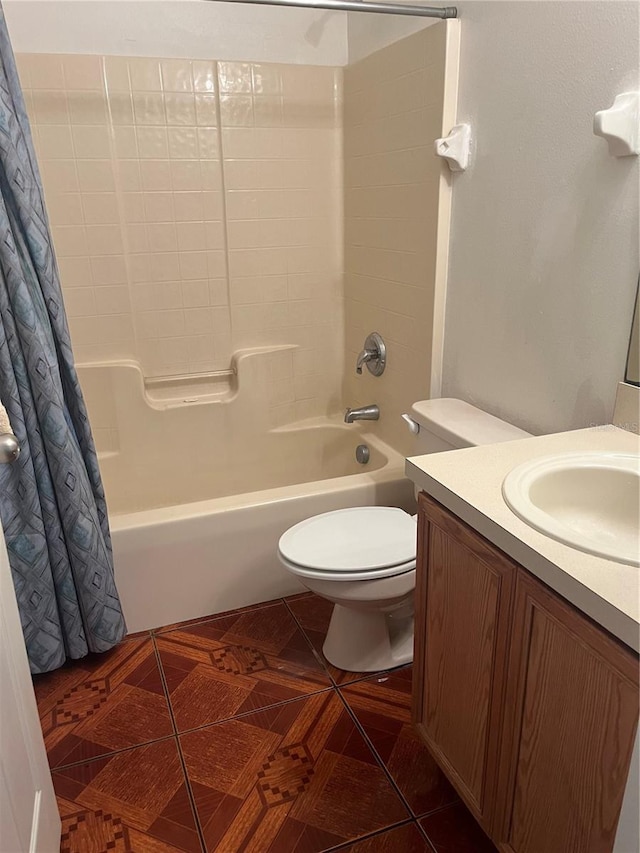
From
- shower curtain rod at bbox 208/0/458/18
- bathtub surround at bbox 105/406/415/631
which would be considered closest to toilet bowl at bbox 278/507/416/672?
bathtub surround at bbox 105/406/415/631

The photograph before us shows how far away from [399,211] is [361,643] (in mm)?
1394

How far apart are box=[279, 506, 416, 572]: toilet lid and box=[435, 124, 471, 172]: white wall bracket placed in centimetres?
101

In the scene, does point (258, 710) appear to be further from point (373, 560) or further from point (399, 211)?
point (399, 211)

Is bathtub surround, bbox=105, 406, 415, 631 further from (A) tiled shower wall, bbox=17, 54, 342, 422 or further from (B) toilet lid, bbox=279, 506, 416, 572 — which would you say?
(A) tiled shower wall, bbox=17, 54, 342, 422

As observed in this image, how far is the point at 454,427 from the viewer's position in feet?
5.64

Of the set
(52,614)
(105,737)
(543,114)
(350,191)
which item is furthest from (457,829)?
(350,191)

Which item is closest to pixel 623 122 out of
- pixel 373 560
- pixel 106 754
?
pixel 373 560

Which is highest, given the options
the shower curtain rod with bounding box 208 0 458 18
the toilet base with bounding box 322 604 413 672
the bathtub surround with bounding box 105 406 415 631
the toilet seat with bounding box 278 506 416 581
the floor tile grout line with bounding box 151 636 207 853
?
the shower curtain rod with bounding box 208 0 458 18

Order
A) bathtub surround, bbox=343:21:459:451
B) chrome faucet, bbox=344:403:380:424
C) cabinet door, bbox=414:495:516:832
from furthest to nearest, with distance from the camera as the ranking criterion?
chrome faucet, bbox=344:403:380:424, bathtub surround, bbox=343:21:459:451, cabinet door, bbox=414:495:516:832

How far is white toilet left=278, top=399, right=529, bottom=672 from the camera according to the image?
63.6 inches

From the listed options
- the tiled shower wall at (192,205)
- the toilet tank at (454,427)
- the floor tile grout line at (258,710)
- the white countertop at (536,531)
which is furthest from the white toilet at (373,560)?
the tiled shower wall at (192,205)

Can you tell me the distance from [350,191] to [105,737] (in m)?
2.07

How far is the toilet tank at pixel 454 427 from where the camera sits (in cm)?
165

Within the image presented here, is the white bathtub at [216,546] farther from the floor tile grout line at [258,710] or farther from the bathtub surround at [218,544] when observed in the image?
the floor tile grout line at [258,710]
